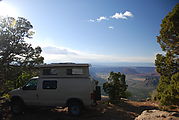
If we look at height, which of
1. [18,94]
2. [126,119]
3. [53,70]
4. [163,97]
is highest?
[53,70]

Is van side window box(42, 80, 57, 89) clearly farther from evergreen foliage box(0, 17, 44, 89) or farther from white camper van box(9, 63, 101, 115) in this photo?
evergreen foliage box(0, 17, 44, 89)

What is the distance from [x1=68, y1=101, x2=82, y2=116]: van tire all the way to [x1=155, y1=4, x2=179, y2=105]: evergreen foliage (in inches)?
261

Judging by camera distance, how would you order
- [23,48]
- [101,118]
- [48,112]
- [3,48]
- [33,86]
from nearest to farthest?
1. [101,118]
2. [33,86]
3. [48,112]
4. [3,48]
5. [23,48]

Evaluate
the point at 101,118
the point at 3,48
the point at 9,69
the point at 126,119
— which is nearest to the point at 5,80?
the point at 9,69

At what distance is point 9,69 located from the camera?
12492 millimetres

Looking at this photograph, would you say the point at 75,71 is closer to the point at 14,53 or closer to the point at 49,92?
the point at 49,92

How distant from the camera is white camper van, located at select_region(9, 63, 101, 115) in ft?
27.4

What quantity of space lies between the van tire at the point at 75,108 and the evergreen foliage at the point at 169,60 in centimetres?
662

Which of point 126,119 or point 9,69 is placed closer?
point 126,119

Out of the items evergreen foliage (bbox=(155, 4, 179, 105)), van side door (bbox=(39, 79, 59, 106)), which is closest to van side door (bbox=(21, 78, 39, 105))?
van side door (bbox=(39, 79, 59, 106))

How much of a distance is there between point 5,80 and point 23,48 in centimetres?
334

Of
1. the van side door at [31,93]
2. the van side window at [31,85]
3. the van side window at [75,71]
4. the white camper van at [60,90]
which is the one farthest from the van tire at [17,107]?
the van side window at [75,71]

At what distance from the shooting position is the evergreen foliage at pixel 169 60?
32.9ft

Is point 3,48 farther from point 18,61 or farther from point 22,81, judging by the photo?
point 22,81
